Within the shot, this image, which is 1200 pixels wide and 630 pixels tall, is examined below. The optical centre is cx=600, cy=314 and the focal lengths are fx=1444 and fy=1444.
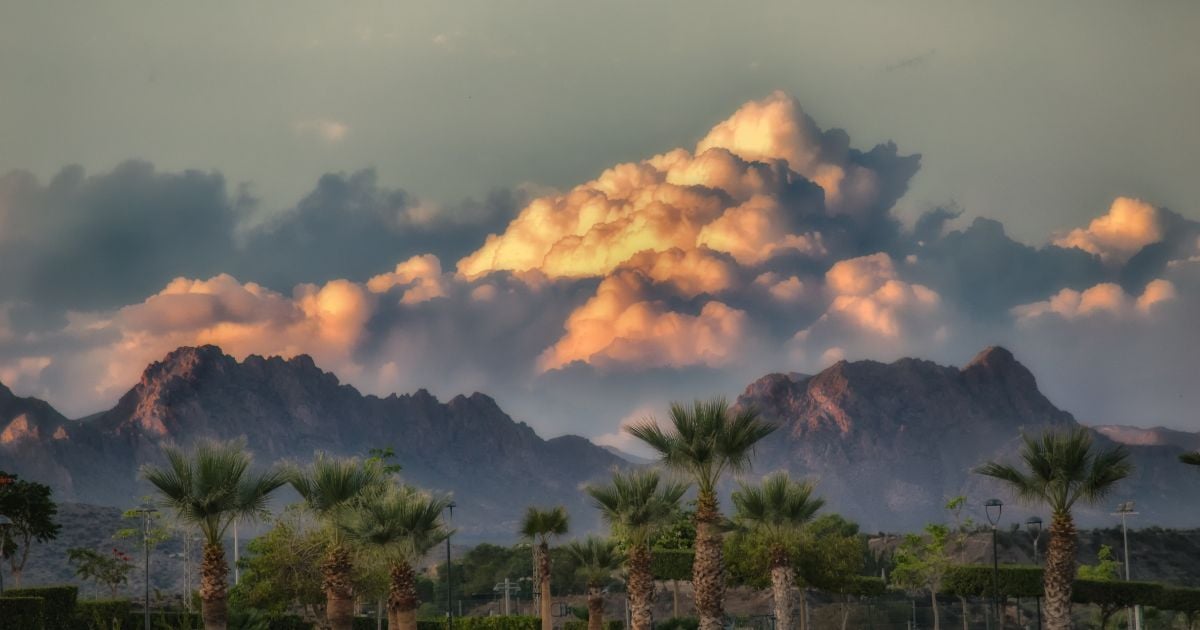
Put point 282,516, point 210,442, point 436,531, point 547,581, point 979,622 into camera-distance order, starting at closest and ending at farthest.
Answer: point 210,442 → point 436,531 → point 547,581 → point 282,516 → point 979,622

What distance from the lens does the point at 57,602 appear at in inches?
2391

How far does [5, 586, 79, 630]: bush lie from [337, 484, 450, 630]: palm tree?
44.2ft

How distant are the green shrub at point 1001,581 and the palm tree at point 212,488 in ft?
130

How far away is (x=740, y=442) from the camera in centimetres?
5281

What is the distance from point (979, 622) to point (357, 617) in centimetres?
5260

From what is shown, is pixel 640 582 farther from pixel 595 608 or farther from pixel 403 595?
pixel 403 595

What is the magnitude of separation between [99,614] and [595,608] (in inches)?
876

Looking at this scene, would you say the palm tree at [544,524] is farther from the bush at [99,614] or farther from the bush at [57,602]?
the bush at [57,602]

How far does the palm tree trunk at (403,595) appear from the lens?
2302 inches

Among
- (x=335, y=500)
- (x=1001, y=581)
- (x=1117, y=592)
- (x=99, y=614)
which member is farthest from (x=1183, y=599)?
(x=99, y=614)

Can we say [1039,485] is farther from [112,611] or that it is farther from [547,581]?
[112,611]

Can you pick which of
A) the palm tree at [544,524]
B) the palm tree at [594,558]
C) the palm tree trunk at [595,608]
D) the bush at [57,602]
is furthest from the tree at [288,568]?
the palm tree trunk at [595,608]

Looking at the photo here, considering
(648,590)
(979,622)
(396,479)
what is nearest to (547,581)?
(648,590)

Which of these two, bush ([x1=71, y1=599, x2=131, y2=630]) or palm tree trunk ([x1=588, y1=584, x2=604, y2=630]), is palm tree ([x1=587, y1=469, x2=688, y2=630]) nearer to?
palm tree trunk ([x1=588, y1=584, x2=604, y2=630])
